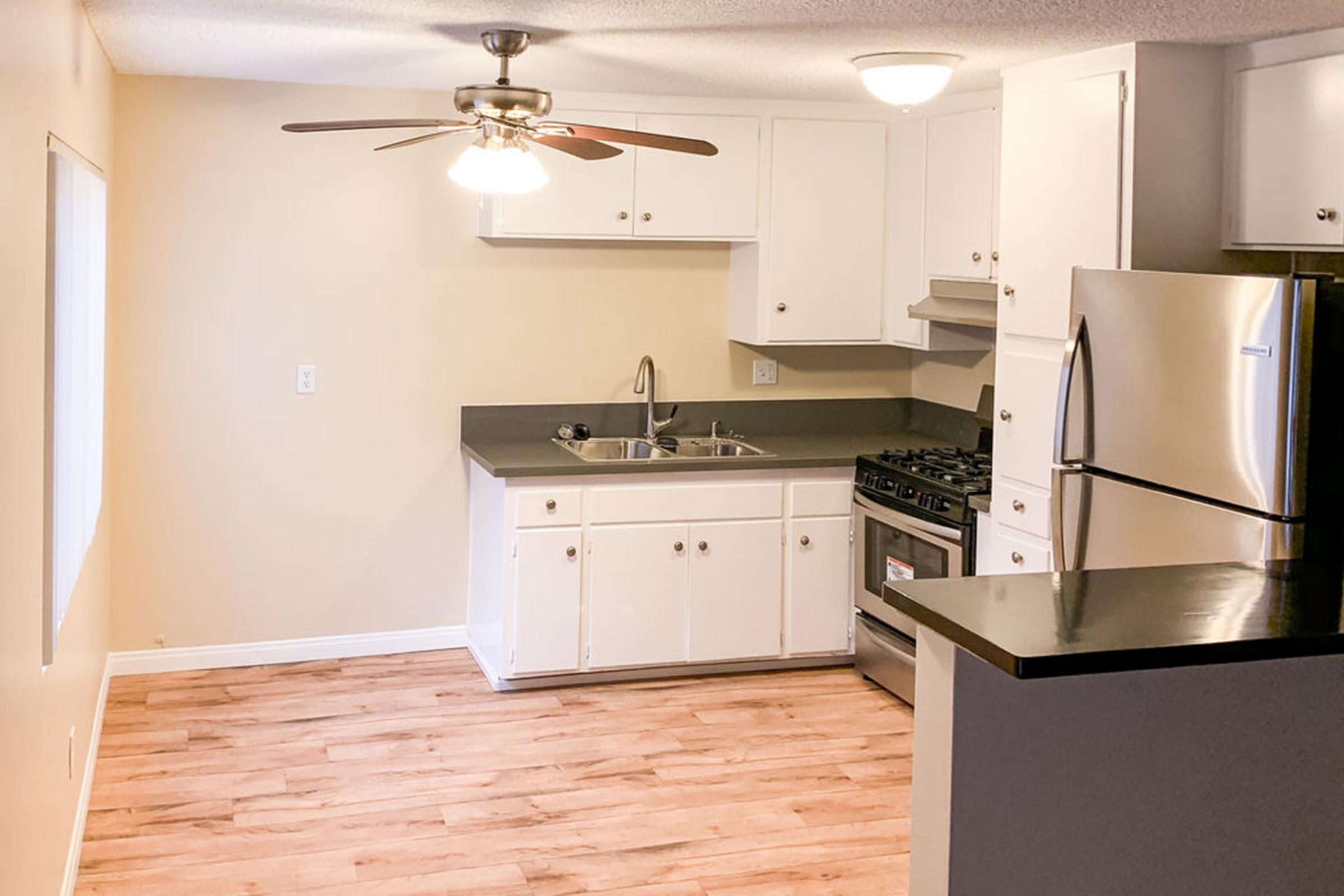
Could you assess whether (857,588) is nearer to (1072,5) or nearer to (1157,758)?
(1072,5)

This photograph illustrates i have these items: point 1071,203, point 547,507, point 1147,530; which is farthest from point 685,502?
point 1147,530

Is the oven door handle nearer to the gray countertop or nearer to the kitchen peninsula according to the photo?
the gray countertop

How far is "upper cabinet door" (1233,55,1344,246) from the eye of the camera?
11.4 ft

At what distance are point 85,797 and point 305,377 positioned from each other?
1.89 m

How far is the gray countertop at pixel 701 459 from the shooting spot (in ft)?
15.9

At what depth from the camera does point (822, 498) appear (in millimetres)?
5180

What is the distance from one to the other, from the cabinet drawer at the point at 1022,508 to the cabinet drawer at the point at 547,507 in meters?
1.46

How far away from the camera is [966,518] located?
451 cm

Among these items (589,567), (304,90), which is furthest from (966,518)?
(304,90)

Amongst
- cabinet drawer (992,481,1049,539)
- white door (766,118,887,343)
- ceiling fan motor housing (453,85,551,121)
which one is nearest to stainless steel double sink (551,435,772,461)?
white door (766,118,887,343)

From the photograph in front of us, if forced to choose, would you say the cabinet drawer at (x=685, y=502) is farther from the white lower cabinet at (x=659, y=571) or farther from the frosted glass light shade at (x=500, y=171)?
the frosted glass light shade at (x=500, y=171)

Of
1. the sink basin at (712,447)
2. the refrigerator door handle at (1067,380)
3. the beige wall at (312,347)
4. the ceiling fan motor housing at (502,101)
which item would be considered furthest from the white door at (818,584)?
the ceiling fan motor housing at (502,101)

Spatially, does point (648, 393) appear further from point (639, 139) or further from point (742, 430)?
point (639, 139)

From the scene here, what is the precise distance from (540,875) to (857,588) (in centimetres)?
205
